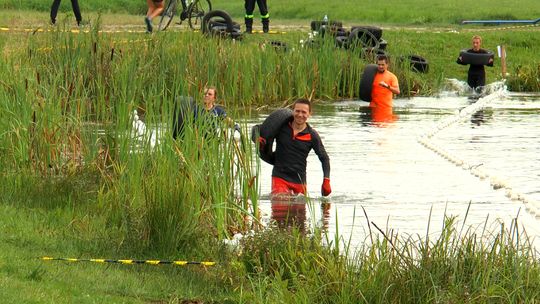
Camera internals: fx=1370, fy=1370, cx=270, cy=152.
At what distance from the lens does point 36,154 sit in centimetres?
1395

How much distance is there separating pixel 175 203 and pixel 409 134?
11.8 meters

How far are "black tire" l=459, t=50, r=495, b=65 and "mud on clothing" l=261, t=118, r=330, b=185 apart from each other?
16.8 m

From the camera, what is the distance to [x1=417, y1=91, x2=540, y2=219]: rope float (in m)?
15.2

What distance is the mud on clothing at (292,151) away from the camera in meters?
15.4

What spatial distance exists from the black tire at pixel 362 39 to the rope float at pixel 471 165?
3.82 metres

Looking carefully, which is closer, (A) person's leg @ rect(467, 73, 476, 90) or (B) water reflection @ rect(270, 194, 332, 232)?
(B) water reflection @ rect(270, 194, 332, 232)

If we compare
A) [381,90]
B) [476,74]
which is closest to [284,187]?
[381,90]

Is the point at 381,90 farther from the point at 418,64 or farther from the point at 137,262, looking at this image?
the point at 137,262

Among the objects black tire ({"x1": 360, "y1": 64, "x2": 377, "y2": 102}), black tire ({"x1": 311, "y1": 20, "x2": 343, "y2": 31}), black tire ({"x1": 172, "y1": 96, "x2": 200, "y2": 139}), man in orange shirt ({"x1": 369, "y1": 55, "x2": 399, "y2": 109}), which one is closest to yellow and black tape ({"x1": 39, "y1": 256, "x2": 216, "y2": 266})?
black tire ({"x1": 172, "y1": 96, "x2": 200, "y2": 139})

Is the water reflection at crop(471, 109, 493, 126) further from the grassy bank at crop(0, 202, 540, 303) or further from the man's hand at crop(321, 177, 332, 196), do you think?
the grassy bank at crop(0, 202, 540, 303)

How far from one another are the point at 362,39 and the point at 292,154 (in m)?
17.3

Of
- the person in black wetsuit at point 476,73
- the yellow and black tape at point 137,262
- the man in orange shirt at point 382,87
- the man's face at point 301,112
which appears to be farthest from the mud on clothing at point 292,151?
the person in black wetsuit at point 476,73

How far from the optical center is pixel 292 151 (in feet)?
50.6

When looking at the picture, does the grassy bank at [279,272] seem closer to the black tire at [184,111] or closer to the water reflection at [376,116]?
the black tire at [184,111]
